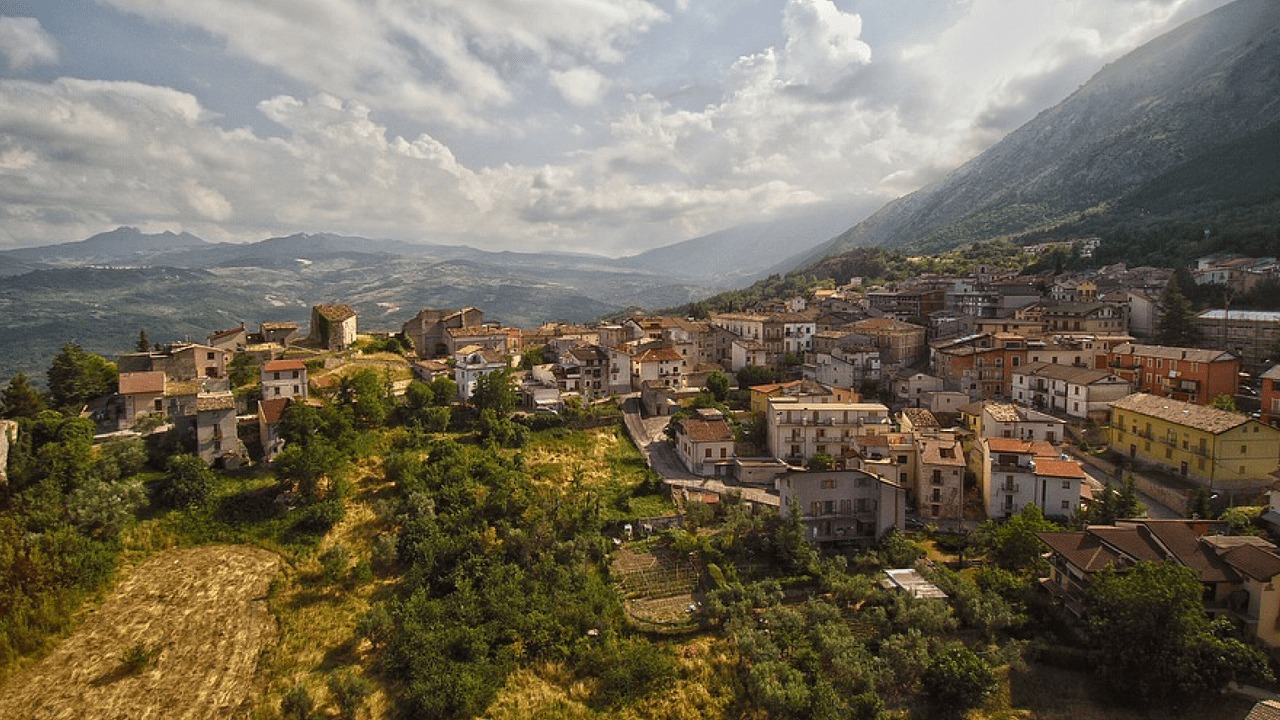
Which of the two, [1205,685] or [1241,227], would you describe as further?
[1241,227]

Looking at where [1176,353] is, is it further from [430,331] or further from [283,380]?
[283,380]

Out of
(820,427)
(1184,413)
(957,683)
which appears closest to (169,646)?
(957,683)

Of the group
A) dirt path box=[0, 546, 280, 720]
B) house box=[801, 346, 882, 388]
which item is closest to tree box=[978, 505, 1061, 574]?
house box=[801, 346, 882, 388]

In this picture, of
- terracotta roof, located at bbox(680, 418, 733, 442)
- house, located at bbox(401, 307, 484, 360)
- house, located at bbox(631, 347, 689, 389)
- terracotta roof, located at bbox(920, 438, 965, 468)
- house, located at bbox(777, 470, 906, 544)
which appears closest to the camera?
house, located at bbox(777, 470, 906, 544)

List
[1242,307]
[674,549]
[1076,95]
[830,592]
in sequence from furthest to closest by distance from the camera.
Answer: [1076,95], [1242,307], [674,549], [830,592]

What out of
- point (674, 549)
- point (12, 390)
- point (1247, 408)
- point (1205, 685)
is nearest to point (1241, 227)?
point (1247, 408)

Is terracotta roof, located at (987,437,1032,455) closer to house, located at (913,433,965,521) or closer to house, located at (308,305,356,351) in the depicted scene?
house, located at (913,433,965,521)

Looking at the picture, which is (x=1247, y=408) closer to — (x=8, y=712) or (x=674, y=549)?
(x=674, y=549)
